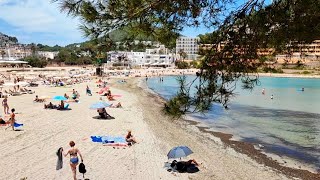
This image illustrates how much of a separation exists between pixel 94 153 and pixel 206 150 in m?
4.77

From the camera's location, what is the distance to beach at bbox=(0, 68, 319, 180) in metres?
10.6

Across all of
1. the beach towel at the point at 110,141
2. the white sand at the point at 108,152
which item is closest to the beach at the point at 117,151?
the white sand at the point at 108,152

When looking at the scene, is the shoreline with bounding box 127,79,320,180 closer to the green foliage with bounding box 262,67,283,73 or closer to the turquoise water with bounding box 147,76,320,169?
the turquoise water with bounding box 147,76,320,169

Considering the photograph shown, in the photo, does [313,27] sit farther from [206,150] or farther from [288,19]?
[206,150]

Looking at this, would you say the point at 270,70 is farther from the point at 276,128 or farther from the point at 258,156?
the point at 276,128

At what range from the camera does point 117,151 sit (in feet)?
43.0

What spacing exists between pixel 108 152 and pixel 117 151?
36 cm

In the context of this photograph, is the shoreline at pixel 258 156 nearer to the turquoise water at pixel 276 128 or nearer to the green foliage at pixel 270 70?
the turquoise water at pixel 276 128

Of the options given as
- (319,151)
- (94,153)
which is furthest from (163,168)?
(319,151)

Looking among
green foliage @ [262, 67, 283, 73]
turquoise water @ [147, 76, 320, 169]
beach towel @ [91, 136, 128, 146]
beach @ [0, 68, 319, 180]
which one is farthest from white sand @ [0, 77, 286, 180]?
green foliage @ [262, 67, 283, 73]

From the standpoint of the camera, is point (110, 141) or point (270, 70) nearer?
point (270, 70)

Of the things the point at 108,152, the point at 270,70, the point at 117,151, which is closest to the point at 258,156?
the point at 117,151

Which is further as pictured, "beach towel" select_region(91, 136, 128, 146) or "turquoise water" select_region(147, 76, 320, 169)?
"turquoise water" select_region(147, 76, 320, 169)

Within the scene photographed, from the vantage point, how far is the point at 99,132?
54.4 ft
